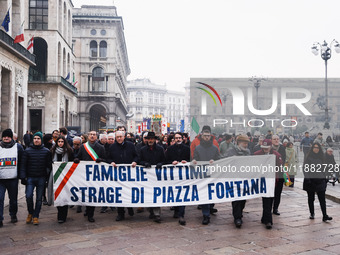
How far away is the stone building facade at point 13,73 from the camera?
65.3 ft

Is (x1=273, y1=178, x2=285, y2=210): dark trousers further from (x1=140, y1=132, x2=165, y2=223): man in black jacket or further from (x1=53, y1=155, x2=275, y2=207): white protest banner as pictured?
(x1=140, y1=132, x2=165, y2=223): man in black jacket

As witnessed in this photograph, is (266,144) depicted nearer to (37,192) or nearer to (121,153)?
(121,153)

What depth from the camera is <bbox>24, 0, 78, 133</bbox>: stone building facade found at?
31.1 meters

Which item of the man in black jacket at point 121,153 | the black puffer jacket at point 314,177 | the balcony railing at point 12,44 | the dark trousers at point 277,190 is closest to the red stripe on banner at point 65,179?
the man in black jacket at point 121,153

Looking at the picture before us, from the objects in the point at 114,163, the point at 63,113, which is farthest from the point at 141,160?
the point at 63,113

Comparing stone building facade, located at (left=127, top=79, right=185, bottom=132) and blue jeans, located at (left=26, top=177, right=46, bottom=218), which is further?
stone building facade, located at (left=127, top=79, right=185, bottom=132)

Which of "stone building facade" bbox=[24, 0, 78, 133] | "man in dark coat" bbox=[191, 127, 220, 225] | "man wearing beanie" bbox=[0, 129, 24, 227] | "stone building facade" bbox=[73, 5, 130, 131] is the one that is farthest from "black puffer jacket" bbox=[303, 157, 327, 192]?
"stone building facade" bbox=[73, 5, 130, 131]

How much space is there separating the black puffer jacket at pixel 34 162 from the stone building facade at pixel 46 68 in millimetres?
25109

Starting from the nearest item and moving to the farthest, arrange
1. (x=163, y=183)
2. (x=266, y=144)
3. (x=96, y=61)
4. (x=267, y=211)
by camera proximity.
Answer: (x=267, y=211), (x=163, y=183), (x=266, y=144), (x=96, y=61)

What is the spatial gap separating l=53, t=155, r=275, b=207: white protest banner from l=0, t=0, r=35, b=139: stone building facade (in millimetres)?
13498

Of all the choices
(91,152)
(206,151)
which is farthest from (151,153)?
(91,152)

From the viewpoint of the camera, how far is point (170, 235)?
A: 606 cm

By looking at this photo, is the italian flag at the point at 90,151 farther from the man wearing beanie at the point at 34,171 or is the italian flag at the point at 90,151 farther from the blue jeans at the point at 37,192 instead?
the blue jeans at the point at 37,192

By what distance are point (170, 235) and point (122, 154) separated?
1969mm
